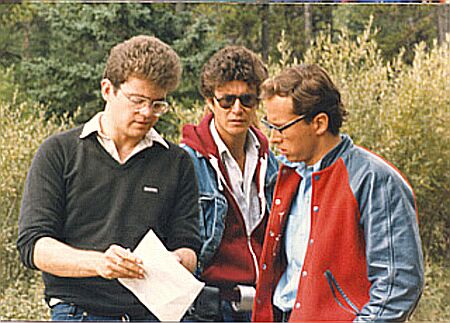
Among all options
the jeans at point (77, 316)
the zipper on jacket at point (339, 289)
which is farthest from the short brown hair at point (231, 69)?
the jeans at point (77, 316)

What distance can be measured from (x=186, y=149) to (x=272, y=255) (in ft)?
1.90

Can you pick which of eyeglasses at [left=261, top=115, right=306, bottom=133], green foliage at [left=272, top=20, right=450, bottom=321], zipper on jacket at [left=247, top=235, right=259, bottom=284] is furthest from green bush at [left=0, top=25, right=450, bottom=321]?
zipper on jacket at [left=247, top=235, right=259, bottom=284]

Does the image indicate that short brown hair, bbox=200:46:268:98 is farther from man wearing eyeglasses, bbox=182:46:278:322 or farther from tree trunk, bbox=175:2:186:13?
tree trunk, bbox=175:2:186:13

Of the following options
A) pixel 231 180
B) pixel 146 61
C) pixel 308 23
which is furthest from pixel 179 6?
pixel 231 180

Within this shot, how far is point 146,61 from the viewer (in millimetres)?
3480

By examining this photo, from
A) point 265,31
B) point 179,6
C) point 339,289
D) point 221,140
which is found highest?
point 179,6

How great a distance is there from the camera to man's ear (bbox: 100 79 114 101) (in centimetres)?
351

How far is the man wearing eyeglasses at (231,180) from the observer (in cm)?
350

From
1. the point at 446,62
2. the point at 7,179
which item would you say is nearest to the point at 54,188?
the point at 7,179

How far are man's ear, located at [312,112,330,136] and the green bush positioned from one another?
98 mm

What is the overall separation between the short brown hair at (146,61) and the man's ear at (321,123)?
604 mm

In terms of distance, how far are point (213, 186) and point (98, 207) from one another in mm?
488

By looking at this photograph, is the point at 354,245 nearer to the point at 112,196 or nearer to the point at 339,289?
the point at 339,289

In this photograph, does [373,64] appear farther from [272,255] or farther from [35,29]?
[35,29]
